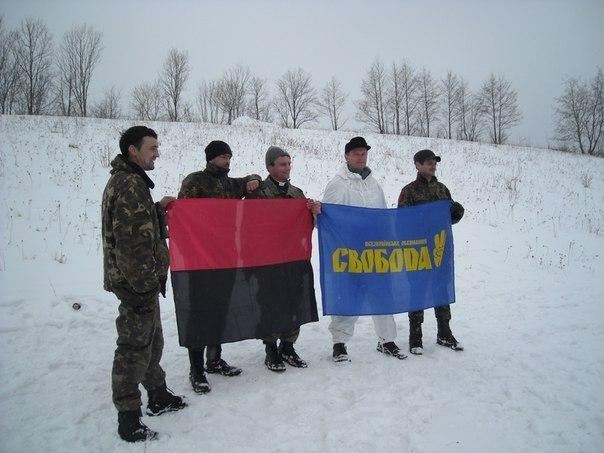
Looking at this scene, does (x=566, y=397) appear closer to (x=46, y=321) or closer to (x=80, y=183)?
(x=46, y=321)

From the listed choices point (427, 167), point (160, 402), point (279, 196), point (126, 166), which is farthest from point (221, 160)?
point (427, 167)

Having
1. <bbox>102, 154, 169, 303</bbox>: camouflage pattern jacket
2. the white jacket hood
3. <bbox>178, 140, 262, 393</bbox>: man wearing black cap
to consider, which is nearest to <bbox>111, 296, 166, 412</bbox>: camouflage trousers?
<bbox>102, 154, 169, 303</bbox>: camouflage pattern jacket

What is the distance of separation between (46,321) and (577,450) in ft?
19.7

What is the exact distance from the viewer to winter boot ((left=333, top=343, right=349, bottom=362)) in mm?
4398

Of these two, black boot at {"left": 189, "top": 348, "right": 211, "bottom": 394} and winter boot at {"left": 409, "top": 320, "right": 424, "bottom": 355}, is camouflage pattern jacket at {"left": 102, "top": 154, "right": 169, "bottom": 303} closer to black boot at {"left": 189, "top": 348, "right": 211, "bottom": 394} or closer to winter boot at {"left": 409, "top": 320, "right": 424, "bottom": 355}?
black boot at {"left": 189, "top": 348, "right": 211, "bottom": 394}

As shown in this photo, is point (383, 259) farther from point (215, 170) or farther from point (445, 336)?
point (215, 170)

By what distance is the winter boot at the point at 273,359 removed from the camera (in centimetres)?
418

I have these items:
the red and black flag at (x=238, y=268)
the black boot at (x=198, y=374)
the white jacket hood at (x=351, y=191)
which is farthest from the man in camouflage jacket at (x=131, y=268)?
the white jacket hood at (x=351, y=191)

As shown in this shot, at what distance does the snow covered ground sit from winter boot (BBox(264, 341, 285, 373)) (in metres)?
0.11

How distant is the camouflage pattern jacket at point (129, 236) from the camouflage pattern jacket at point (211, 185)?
3.14 ft

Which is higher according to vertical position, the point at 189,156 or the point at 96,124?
the point at 96,124

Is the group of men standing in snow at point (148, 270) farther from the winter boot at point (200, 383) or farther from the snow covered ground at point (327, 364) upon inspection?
the snow covered ground at point (327, 364)

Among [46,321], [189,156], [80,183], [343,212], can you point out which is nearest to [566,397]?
[343,212]

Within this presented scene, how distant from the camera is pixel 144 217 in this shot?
296cm
